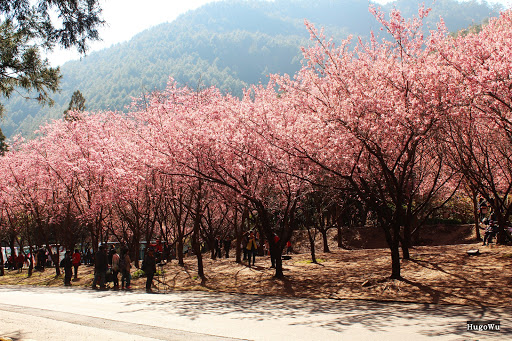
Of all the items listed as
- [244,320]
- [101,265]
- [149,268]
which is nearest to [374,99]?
[244,320]

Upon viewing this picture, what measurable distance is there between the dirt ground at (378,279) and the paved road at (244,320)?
1240mm

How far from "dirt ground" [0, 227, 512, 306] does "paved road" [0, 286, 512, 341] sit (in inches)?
48.8

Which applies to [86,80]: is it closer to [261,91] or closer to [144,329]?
[261,91]

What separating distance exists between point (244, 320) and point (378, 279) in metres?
5.88

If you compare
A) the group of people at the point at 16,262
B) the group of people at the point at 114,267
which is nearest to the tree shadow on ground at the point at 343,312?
the group of people at the point at 114,267

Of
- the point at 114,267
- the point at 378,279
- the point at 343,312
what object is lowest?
the point at 343,312

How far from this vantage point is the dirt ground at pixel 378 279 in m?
11.1

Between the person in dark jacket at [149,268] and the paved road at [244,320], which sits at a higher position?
the person in dark jacket at [149,268]

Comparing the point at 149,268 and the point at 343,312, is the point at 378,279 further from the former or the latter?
the point at 149,268

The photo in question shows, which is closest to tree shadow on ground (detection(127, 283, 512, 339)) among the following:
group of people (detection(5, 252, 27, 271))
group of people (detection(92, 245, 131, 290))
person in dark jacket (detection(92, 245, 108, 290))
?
group of people (detection(92, 245, 131, 290))

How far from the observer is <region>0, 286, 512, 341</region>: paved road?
23.4 feet

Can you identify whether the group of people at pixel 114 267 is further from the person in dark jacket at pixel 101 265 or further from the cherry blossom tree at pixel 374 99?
the cherry blossom tree at pixel 374 99

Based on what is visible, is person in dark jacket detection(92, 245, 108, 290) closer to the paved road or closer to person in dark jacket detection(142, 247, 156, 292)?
person in dark jacket detection(142, 247, 156, 292)

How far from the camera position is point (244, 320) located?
8.76 metres
